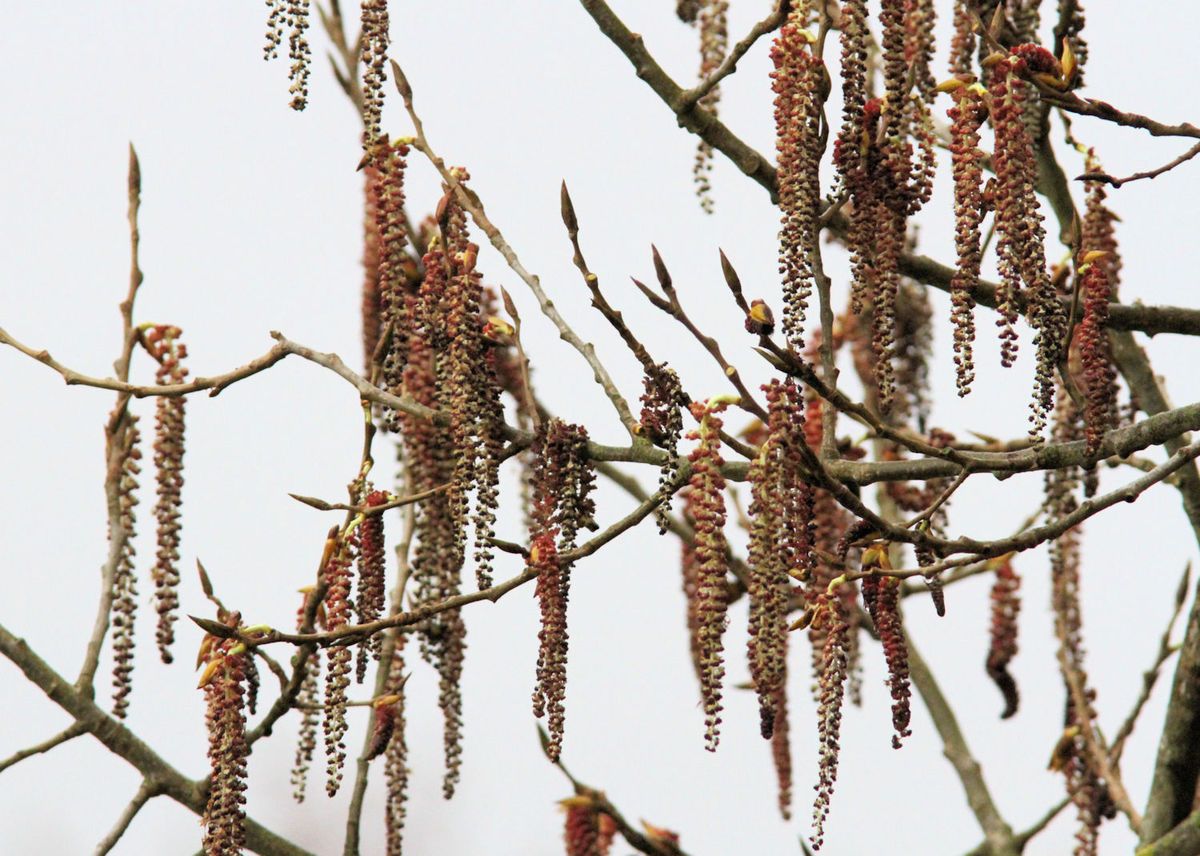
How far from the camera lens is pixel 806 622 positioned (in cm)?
247

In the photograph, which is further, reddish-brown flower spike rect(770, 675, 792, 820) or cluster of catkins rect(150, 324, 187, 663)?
reddish-brown flower spike rect(770, 675, 792, 820)

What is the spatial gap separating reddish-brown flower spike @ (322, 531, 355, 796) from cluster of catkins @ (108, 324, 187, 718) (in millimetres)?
481

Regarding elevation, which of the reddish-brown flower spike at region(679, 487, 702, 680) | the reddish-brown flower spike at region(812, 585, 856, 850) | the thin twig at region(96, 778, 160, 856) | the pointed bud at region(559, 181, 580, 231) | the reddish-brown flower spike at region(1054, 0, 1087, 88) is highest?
the reddish-brown flower spike at region(1054, 0, 1087, 88)

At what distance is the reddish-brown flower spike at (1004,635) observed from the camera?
423 cm

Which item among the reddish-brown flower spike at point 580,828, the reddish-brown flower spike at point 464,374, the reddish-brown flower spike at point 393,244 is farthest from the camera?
the reddish-brown flower spike at point 580,828

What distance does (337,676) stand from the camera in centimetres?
247

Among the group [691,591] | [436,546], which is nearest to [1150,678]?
[691,591]

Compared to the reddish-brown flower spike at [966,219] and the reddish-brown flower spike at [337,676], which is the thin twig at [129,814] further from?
the reddish-brown flower spike at [966,219]

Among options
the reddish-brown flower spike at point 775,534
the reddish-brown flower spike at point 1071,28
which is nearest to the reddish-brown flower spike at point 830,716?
the reddish-brown flower spike at point 775,534

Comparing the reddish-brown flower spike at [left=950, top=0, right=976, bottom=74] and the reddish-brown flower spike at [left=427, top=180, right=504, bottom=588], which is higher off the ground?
the reddish-brown flower spike at [left=950, top=0, right=976, bottom=74]

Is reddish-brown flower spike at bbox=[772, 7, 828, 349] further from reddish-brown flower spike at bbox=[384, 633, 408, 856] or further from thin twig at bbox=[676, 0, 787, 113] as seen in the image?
reddish-brown flower spike at bbox=[384, 633, 408, 856]

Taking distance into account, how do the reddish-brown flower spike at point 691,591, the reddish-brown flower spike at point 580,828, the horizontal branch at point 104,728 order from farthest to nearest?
the reddish-brown flower spike at point 691,591, the reddish-brown flower spike at point 580,828, the horizontal branch at point 104,728

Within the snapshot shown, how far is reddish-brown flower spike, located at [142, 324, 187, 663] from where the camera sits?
299cm

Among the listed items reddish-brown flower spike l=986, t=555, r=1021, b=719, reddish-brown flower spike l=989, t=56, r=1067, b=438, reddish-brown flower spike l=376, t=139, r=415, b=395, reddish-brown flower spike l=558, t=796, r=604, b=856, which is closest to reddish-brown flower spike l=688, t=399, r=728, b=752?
reddish-brown flower spike l=989, t=56, r=1067, b=438
